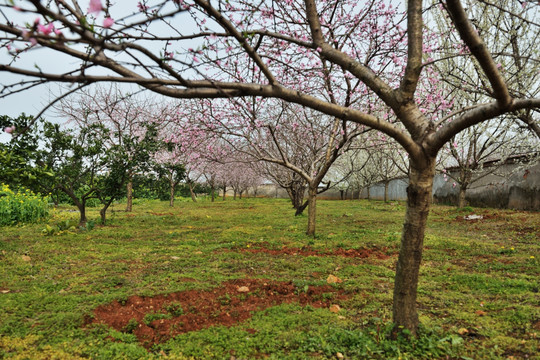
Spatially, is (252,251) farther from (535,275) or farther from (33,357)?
(535,275)

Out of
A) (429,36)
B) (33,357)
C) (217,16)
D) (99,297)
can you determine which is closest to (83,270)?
(99,297)

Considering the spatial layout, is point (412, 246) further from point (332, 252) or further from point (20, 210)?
point (20, 210)

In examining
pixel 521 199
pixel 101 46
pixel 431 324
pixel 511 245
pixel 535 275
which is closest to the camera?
pixel 101 46

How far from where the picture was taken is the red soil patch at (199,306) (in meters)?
3.10

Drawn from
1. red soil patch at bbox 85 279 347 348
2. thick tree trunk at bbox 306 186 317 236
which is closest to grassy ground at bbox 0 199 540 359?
red soil patch at bbox 85 279 347 348

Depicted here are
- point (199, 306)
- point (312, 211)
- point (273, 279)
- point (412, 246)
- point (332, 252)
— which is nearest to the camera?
point (412, 246)

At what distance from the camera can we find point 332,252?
21.4 feet

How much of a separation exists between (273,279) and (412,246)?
2.37m

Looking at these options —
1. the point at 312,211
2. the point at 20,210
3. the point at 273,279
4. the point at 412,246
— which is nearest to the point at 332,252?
the point at 312,211

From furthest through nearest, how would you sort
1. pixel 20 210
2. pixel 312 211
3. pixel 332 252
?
1. pixel 20 210
2. pixel 312 211
3. pixel 332 252

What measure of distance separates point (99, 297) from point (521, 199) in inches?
655

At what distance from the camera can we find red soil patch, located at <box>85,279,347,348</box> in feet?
10.2

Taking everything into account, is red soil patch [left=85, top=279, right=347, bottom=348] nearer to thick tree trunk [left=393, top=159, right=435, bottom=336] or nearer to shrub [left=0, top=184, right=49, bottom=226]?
thick tree trunk [left=393, top=159, right=435, bottom=336]

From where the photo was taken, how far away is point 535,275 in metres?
4.85
